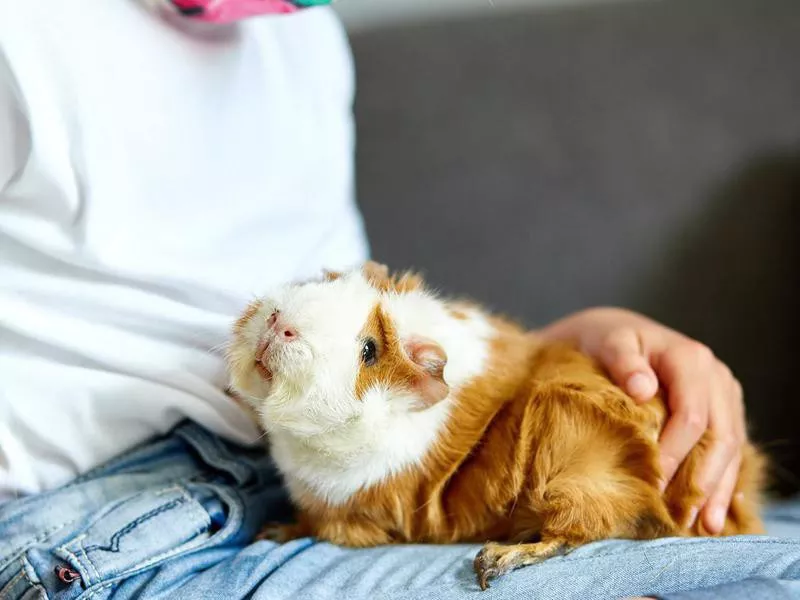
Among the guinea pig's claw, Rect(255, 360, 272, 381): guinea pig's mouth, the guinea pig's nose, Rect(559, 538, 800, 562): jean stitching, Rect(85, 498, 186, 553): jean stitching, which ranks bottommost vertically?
Rect(85, 498, 186, 553): jean stitching

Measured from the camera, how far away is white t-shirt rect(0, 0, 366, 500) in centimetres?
73

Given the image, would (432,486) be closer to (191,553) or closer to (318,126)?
(191,553)

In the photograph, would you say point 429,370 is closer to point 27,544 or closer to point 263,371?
point 263,371

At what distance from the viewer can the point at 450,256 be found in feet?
4.64

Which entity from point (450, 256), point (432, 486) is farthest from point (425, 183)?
point (432, 486)

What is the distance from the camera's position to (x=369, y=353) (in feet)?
2.31

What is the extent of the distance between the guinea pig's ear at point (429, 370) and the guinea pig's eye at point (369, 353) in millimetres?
30

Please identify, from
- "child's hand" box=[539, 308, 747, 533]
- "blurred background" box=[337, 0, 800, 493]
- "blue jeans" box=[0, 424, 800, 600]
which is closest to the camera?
"blue jeans" box=[0, 424, 800, 600]

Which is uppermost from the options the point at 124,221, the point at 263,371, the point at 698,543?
the point at 124,221

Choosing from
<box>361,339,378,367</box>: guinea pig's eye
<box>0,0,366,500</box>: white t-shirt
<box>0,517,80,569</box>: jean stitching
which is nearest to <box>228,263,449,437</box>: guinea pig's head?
<box>361,339,378,367</box>: guinea pig's eye

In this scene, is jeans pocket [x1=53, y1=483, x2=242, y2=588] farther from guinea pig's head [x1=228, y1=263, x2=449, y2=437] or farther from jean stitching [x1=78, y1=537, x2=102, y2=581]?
guinea pig's head [x1=228, y1=263, x2=449, y2=437]

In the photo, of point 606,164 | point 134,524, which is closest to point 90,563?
point 134,524

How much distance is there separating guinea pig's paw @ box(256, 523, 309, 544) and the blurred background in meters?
0.67

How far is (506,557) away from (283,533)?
0.26 m
